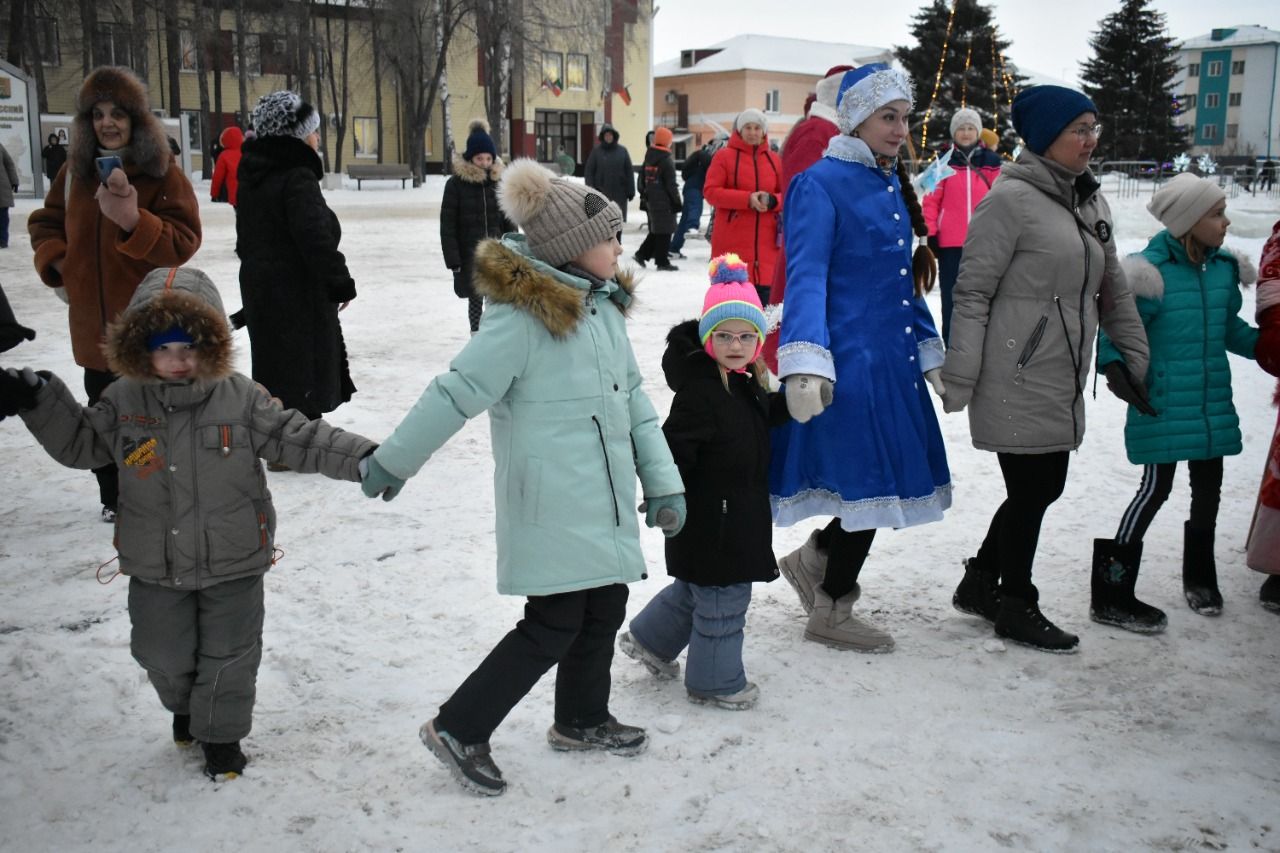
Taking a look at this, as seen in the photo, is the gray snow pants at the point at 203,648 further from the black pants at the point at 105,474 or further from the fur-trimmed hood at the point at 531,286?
the black pants at the point at 105,474

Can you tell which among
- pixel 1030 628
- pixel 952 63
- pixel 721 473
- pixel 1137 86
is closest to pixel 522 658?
pixel 721 473

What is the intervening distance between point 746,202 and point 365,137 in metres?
43.8

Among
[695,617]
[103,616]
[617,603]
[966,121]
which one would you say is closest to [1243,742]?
[695,617]

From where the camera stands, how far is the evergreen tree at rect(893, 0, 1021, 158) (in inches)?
1374

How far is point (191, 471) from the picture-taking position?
277 centimetres

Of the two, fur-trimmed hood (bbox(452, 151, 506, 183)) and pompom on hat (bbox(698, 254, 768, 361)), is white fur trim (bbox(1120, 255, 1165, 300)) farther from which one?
fur-trimmed hood (bbox(452, 151, 506, 183))

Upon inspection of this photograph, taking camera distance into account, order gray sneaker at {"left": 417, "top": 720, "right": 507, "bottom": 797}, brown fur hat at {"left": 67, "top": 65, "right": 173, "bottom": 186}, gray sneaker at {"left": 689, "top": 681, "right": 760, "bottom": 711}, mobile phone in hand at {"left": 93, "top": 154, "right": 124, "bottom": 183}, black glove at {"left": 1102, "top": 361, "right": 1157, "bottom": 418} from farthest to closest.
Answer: brown fur hat at {"left": 67, "top": 65, "right": 173, "bottom": 186}
mobile phone in hand at {"left": 93, "top": 154, "right": 124, "bottom": 183}
black glove at {"left": 1102, "top": 361, "right": 1157, "bottom": 418}
gray sneaker at {"left": 689, "top": 681, "right": 760, "bottom": 711}
gray sneaker at {"left": 417, "top": 720, "right": 507, "bottom": 797}

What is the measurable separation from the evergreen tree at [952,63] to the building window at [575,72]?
1811 centimetres

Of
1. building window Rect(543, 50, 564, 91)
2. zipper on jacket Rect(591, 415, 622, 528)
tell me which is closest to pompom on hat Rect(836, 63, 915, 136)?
zipper on jacket Rect(591, 415, 622, 528)

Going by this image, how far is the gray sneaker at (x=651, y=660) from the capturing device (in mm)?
3537

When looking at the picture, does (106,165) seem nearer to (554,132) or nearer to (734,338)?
(734,338)

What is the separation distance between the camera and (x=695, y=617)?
132 inches

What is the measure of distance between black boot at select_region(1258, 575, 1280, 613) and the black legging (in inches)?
63.7

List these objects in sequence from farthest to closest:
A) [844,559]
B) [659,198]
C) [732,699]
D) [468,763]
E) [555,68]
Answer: [555,68]
[659,198]
[844,559]
[732,699]
[468,763]
